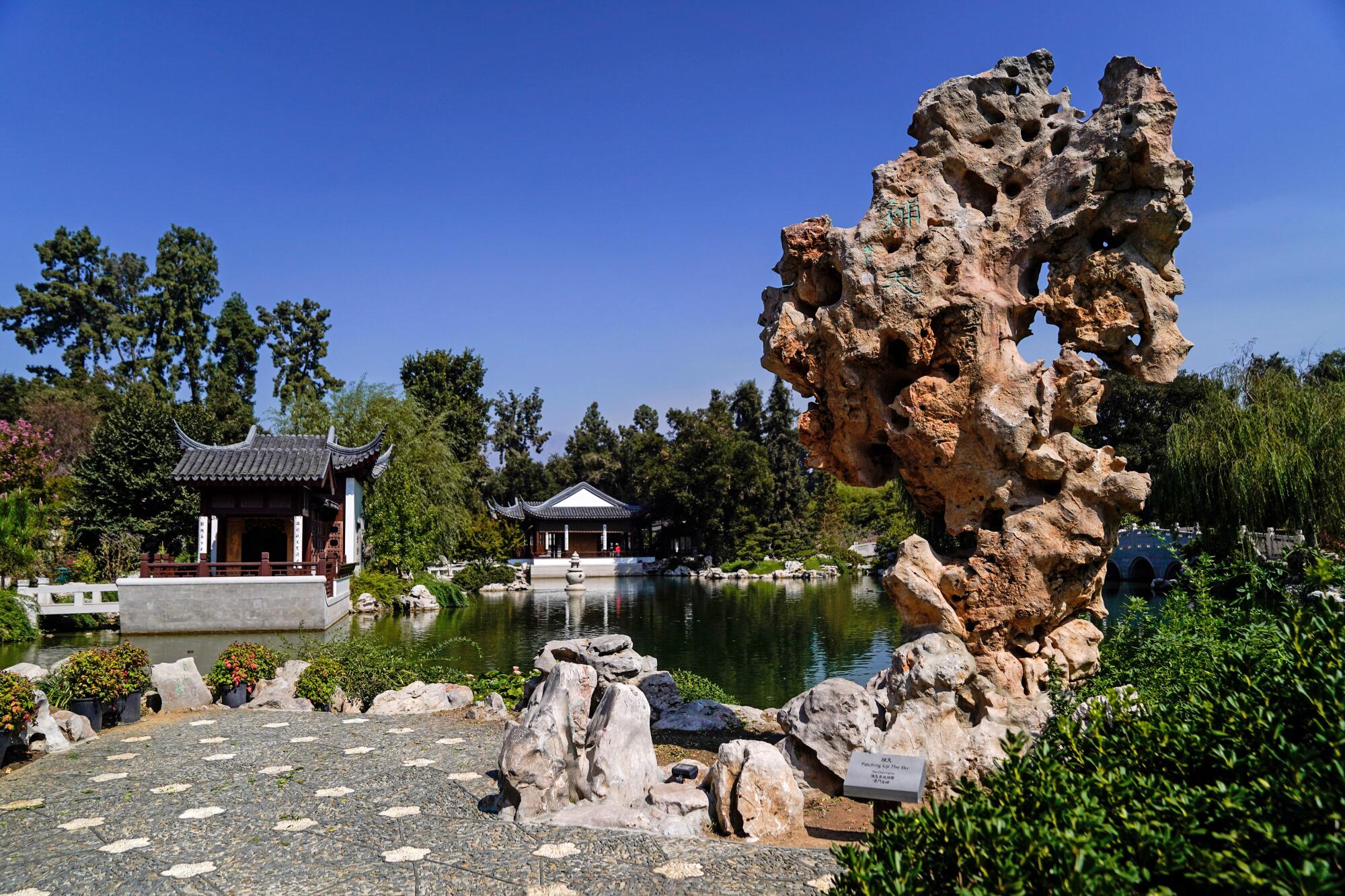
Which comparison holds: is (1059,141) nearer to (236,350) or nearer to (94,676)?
(94,676)

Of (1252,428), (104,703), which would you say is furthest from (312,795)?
(1252,428)

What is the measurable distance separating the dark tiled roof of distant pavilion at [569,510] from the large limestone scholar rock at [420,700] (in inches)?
1206

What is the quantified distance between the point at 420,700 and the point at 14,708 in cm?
347

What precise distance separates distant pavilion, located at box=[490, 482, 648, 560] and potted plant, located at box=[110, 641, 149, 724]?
31.8m

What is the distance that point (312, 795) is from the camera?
18.5ft

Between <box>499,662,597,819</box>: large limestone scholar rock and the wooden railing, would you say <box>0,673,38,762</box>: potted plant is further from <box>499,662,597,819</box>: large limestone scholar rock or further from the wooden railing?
the wooden railing

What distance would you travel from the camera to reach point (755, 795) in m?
4.89

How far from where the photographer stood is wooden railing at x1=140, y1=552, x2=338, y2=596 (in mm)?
18484

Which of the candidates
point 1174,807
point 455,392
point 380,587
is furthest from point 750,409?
point 1174,807

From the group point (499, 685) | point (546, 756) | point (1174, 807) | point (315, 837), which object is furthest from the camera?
point (499, 685)

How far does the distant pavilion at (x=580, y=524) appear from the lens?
4059cm

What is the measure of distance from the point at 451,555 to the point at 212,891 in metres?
28.4

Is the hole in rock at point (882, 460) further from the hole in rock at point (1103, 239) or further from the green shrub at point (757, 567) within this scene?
the green shrub at point (757, 567)

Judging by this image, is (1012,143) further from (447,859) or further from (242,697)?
(242,697)
